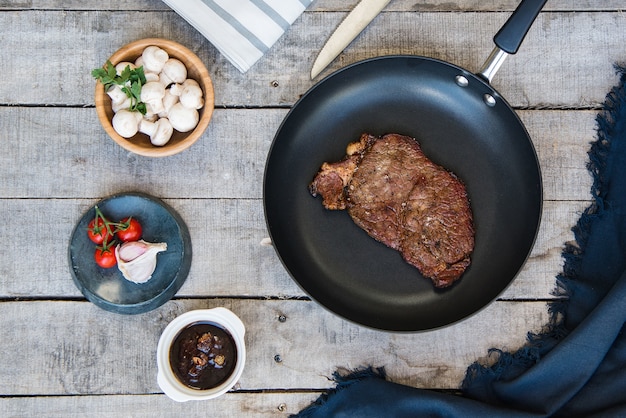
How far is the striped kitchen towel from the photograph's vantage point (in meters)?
1.42

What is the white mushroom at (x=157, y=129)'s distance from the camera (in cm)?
135

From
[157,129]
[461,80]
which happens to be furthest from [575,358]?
[157,129]

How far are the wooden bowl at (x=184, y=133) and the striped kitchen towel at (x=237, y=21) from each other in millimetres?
96

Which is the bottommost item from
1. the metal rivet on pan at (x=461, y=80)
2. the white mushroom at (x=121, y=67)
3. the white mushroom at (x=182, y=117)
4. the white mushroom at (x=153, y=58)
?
the white mushroom at (x=182, y=117)

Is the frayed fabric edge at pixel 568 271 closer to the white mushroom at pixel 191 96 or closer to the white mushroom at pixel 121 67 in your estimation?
the white mushroom at pixel 191 96

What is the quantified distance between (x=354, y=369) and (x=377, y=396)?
85 millimetres

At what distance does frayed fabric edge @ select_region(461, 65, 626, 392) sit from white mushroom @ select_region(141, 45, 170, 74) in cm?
98

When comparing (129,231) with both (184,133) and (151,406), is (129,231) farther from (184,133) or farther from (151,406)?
(151,406)

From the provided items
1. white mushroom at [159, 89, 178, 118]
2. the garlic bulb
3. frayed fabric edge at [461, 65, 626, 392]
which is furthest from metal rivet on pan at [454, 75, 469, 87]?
the garlic bulb

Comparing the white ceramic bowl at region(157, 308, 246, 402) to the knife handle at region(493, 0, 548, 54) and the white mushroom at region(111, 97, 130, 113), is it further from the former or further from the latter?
the knife handle at region(493, 0, 548, 54)

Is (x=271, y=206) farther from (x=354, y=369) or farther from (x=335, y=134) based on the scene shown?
(x=354, y=369)

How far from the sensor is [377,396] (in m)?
1.40

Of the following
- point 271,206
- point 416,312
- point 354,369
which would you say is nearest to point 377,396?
point 354,369

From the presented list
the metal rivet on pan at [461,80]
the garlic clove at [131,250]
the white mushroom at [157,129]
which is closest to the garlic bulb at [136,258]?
the garlic clove at [131,250]
